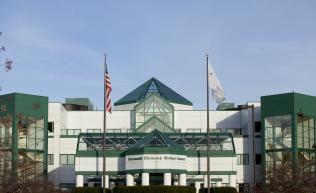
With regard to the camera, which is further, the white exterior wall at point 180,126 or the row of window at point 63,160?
the row of window at point 63,160

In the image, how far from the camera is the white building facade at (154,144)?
245 ft

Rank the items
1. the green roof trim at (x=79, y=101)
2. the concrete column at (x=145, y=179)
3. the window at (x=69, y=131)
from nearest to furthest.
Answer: the concrete column at (x=145, y=179) → the window at (x=69, y=131) → the green roof trim at (x=79, y=101)

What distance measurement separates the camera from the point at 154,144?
75375mm

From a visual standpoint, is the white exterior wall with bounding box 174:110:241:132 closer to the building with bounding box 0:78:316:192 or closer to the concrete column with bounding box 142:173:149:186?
the building with bounding box 0:78:316:192

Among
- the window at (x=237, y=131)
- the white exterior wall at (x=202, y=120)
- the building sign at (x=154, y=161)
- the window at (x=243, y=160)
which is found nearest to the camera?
the building sign at (x=154, y=161)

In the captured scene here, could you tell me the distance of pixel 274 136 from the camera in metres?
90.1

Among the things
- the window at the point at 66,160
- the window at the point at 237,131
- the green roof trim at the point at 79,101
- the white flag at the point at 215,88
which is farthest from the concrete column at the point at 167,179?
the green roof trim at the point at 79,101

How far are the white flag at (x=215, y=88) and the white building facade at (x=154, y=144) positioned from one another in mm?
15069

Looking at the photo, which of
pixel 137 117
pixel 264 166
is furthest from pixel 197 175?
pixel 137 117

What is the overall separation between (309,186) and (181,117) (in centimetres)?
4934

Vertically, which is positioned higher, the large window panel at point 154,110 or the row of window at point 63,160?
the large window panel at point 154,110

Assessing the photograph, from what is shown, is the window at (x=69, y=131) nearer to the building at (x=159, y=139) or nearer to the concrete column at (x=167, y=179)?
the building at (x=159, y=139)

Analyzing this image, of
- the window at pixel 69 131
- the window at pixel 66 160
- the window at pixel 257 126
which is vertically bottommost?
the window at pixel 66 160

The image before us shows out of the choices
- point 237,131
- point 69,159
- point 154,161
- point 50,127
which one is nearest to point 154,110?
point 237,131
